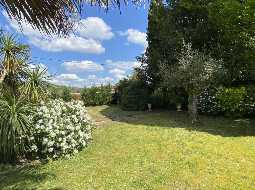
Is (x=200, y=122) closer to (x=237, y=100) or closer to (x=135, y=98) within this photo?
(x=237, y=100)

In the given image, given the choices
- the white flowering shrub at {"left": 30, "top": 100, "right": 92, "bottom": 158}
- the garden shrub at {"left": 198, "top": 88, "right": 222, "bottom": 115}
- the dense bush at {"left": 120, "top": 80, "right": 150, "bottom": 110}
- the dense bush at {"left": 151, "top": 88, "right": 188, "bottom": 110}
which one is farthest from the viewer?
the dense bush at {"left": 120, "top": 80, "right": 150, "bottom": 110}

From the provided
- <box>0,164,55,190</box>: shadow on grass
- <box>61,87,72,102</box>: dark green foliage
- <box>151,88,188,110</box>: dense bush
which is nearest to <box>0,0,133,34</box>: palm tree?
<box>0,164,55,190</box>: shadow on grass

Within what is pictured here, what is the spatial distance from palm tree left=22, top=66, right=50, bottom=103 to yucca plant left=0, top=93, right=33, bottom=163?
1.59m

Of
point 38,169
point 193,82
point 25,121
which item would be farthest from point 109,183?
point 193,82

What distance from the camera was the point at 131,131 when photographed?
601 inches

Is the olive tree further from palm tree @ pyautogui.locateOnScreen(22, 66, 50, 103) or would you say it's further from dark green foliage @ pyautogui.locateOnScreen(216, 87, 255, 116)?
palm tree @ pyautogui.locateOnScreen(22, 66, 50, 103)

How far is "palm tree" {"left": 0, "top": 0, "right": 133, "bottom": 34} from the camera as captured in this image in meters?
2.79

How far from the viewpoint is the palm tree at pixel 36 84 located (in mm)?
14423

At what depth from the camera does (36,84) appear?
49.3 feet

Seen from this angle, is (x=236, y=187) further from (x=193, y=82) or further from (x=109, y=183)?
(x=193, y=82)

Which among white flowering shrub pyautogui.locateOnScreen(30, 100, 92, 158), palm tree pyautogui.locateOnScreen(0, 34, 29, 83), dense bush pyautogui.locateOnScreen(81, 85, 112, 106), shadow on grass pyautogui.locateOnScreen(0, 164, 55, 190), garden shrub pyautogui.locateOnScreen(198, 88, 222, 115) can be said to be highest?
palm tree pyautogui.locateOnScreen(0, 34, 29, 83)

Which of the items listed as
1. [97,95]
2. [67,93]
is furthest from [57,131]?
[97,95]

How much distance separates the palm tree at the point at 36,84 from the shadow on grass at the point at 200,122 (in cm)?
442

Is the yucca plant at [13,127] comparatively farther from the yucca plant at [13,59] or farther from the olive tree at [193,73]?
the olive tree at [193,73]
